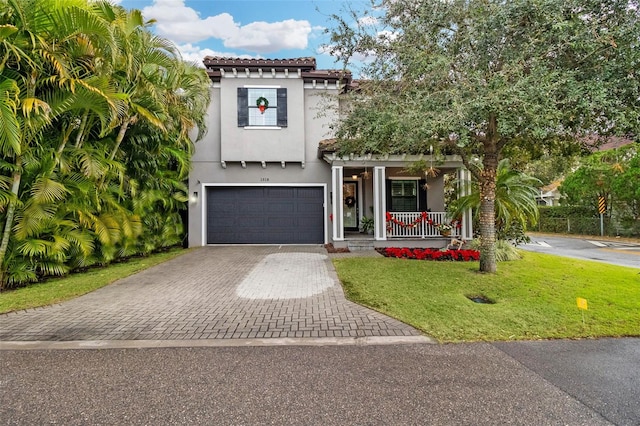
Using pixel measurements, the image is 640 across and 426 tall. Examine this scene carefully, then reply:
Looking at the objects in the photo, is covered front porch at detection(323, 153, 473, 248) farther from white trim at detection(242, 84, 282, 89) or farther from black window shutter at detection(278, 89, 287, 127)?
white trim at detection(242, 84, 282, 89)

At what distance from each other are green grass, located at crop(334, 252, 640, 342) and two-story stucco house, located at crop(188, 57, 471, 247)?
4.91 meters

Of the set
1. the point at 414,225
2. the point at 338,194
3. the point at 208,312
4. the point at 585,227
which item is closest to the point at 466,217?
the point at 414,225

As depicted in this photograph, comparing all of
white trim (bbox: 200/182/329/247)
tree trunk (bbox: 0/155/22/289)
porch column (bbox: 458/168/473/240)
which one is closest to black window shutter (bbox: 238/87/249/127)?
white trim (bbox: 200/182/329/247)

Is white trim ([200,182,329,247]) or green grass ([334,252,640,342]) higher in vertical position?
white trim ([200,182,329,247])

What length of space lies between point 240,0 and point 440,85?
11.3 m

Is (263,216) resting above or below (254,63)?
below

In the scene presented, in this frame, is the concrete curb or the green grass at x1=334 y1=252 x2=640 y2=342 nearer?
the concrete curb

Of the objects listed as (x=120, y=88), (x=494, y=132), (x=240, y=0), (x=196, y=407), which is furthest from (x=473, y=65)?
(x=240, y=0)

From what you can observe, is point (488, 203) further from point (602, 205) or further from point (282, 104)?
point (602, 205)

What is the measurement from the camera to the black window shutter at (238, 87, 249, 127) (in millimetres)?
12645

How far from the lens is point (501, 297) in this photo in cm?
572

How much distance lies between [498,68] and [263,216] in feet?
31.7

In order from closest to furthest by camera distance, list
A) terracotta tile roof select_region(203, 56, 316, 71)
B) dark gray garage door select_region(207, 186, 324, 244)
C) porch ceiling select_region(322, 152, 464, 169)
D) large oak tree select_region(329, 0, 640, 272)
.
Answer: large oak tree select_region(329, 0, 640, 272) < porch ceiling select_region(322, 152, 464, 169) < terracotta tile roof select_region(203, 56, 316, 71) < dark gray garage door select_region(207, 186, 324, 244)

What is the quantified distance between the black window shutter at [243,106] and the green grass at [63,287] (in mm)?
6414
